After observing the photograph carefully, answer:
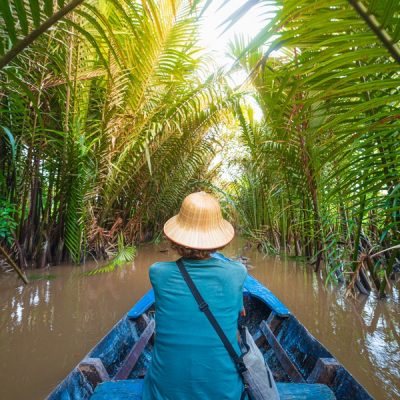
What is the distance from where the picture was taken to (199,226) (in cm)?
125

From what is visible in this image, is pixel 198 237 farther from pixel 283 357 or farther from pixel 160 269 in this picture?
pixel 283 357

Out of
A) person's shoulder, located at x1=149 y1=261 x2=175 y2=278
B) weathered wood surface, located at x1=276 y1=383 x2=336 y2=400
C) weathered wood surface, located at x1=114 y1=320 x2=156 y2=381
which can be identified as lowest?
weathered wood surface, located at x1=114 y1=320 x2=156 y2=381

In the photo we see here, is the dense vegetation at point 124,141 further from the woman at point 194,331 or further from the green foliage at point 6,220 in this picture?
the woman at point 194,331

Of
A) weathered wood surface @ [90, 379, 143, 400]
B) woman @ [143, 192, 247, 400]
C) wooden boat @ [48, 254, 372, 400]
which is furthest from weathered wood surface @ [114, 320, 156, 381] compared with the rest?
woman @ [143, 192, 247, 400]

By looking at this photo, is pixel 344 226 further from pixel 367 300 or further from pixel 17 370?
pixel 17 370

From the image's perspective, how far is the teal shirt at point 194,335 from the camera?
3.43 ft

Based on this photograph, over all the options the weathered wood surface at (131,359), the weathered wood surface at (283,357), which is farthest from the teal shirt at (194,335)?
the weathered wood surface at (283,357)

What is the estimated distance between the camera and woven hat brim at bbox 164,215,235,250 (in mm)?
1215

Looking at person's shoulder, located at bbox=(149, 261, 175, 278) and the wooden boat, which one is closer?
person's shoulder, located at bbox=(149, 261, 175, 278)

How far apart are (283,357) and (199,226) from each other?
1203 mm

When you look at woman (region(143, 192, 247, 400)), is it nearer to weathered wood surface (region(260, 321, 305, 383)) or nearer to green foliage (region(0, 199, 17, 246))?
weathered wood surface (region(260, 321, 305, 383))

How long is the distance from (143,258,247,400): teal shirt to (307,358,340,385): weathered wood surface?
0.63 metres

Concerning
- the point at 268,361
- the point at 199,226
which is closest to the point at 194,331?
the point at 199,226

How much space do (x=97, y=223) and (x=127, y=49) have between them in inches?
99.3
